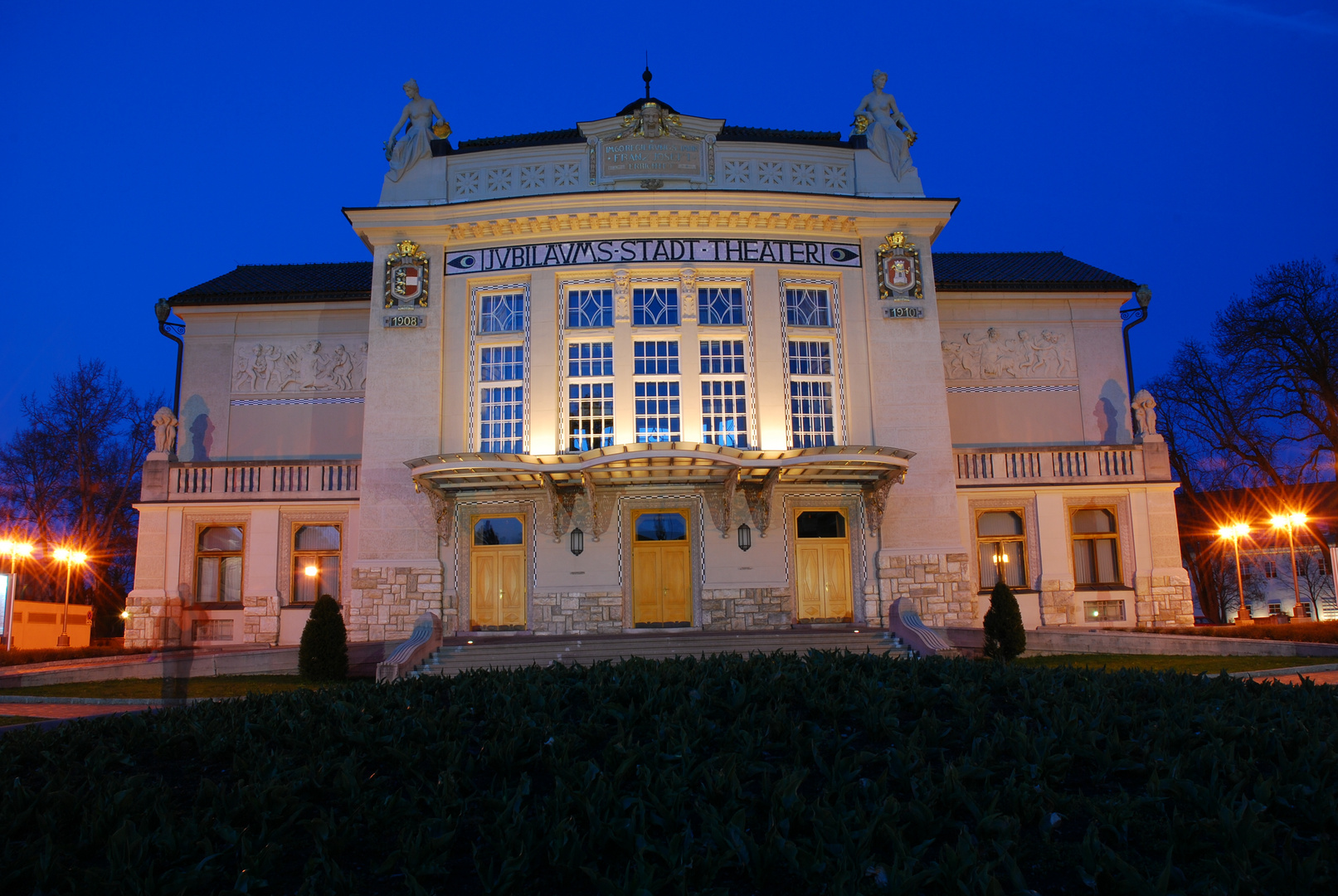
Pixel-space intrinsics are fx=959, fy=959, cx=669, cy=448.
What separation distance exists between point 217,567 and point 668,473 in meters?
12.9

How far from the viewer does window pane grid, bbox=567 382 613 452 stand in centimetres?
2298

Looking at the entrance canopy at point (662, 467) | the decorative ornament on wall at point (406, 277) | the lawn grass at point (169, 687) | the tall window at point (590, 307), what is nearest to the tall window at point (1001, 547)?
the entrance canopy at point (662, 467)

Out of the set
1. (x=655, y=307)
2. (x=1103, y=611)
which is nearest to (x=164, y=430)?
(x=655, y=307)

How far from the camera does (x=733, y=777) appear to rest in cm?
624

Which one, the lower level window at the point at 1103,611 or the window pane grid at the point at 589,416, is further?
the lower level window at the point at 1103,611

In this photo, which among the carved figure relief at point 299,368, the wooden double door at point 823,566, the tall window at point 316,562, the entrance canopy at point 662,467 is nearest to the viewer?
the entrance canopy at point 662,467

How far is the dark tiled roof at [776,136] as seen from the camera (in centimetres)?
2481

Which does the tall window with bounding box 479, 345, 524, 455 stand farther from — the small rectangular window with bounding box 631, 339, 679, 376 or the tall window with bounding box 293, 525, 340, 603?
the tall window with bounding box 293, 525, 340, 603

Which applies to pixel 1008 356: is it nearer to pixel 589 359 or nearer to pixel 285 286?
pixel 589 359

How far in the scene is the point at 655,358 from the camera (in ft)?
76.8

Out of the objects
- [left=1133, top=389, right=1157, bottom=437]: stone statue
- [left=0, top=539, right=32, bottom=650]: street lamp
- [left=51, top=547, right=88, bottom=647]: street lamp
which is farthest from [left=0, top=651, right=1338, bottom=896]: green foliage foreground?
[left=51, top=547, right=88, bottom=647]: street lamp

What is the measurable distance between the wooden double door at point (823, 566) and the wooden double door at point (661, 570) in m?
2.71

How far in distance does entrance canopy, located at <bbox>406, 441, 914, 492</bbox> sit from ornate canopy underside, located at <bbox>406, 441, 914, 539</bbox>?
0.06ft

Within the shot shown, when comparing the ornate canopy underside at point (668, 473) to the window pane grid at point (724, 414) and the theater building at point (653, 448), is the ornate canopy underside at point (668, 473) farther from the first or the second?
the window pane grid at point (724, 414)
